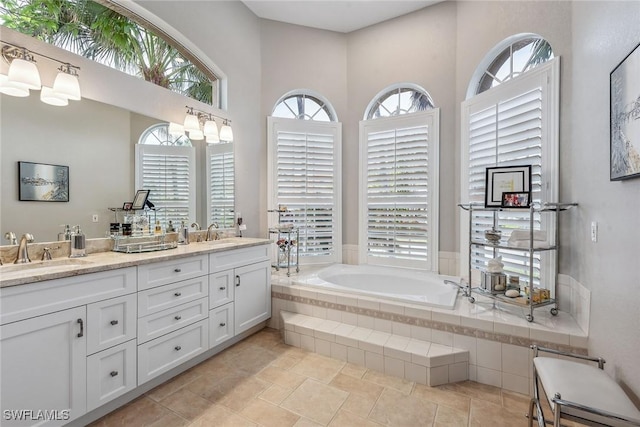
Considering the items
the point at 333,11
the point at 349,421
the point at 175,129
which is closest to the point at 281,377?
the point at 349,421

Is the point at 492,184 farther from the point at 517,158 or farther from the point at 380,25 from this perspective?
the point at 380,25

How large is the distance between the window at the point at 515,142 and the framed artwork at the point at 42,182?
11.0 ft

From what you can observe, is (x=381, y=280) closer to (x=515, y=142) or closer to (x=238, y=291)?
(x=238, y=291)

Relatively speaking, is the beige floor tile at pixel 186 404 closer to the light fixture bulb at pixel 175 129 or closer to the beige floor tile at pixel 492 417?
the beige floor tile at pixel 492 417

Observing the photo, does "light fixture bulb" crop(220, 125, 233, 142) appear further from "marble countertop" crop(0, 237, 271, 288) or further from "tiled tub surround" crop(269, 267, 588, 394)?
"tiled tub surround" crop(269, 267, 588, 394)

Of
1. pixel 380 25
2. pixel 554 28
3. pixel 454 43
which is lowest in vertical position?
pixel 554 28

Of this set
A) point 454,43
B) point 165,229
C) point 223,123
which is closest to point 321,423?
point 165,229

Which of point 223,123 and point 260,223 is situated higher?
point 223,123

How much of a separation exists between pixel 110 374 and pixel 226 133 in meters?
2.24

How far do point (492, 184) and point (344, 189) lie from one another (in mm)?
1853

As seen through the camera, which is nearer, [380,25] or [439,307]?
[439,307]

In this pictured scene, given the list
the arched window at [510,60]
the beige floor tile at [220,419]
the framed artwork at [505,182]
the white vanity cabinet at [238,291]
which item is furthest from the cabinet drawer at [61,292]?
the arched window at [510,60]

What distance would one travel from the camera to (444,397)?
1.96m

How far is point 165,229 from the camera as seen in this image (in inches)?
104
